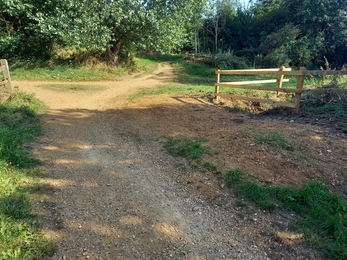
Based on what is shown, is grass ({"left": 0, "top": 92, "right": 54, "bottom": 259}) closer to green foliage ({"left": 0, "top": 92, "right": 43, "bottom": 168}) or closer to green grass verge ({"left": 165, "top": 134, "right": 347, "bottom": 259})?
green foliage ({"left": 0, "top": 92, "right": 43, "bottom": 168})

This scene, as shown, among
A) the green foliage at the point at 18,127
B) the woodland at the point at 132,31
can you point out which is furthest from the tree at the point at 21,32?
the green foliage at the point at 18,127

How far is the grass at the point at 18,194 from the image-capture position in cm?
265

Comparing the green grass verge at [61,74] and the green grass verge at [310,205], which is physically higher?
the green grass verge at [61,74]

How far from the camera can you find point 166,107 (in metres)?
8.52

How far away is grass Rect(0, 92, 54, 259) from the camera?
2.65 meters

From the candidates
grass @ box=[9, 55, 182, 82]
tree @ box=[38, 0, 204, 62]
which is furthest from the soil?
tree @ box=[38, 0, 204, 62]

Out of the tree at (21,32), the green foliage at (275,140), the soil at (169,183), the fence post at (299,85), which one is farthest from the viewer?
the tree at (21,32)

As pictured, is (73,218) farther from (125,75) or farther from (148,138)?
(125,75)

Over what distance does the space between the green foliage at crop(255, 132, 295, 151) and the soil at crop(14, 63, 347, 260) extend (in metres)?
0.12

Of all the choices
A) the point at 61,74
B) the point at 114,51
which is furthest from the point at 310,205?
the point at 114,51

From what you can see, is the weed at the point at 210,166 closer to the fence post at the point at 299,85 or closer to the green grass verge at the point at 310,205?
the green grass verge at the point at 310,205

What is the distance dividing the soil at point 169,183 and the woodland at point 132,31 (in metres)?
9.84

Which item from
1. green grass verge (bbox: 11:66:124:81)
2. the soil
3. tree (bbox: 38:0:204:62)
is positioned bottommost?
the soil

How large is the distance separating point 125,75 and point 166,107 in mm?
9993
